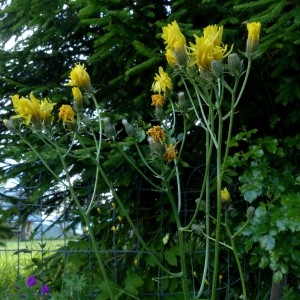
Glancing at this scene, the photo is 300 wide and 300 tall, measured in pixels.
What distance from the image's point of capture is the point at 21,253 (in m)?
3.12

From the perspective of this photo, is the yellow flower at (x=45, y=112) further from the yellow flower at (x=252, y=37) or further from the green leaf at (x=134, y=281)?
the green leaf at (x=134, y=281)

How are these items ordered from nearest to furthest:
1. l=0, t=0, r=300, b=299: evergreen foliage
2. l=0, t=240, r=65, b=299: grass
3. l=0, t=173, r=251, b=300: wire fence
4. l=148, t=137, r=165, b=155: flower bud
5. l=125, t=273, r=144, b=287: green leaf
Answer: l=148, t=137, r=165, b=155: flower bud < l=0, t=0, r=300, b=299: evergreen foliage < l=125, t=273, r=144, b=287: green leaf < l=0, t=173, r=251, b=300: wire fence < l=0, t=240, r=65, b=299: grass

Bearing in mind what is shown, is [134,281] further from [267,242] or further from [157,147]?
[157,147]

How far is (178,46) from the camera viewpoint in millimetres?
1449

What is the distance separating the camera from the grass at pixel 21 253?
9.71 feet

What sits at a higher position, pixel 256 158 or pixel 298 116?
pixel 298 116

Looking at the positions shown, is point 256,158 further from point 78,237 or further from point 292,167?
point 78,237

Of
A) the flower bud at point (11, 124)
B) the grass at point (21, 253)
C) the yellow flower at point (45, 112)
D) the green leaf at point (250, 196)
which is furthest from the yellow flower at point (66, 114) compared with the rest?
the grass at point (21, 253)

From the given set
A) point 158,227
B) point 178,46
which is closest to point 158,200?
point 158,227

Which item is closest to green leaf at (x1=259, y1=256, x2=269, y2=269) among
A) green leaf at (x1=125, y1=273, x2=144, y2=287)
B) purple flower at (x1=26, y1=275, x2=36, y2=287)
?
green leaf at (x1=125, y1=273, x2=144, y2=287)

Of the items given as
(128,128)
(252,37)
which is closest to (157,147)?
(128,128)

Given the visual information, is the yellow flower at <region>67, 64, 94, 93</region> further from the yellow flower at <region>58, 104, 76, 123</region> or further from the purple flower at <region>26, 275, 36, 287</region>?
the purple flower at <region>26, 275, 36, 287</region>

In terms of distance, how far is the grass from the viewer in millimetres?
2959

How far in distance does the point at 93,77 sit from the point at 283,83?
3.35ft
